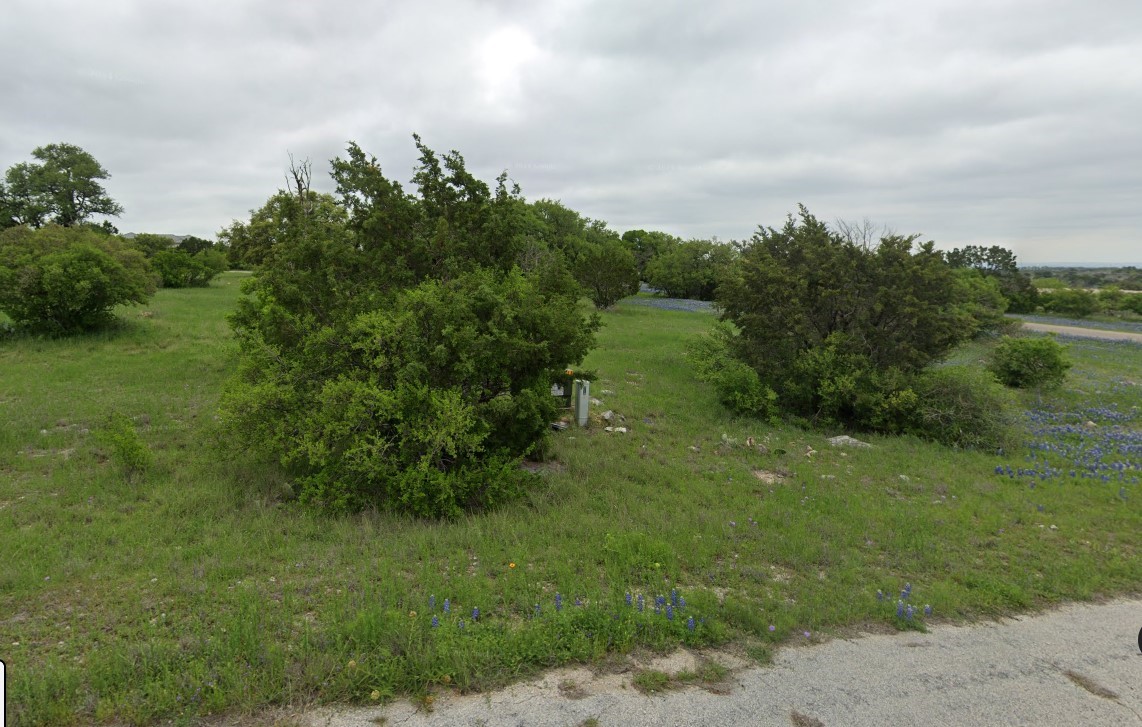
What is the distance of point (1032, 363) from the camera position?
44.1ft

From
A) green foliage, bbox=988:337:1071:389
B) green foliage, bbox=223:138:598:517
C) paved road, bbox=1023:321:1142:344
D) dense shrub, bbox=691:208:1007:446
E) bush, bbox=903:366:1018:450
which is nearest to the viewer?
green foliage, bbox=223:138:598:517

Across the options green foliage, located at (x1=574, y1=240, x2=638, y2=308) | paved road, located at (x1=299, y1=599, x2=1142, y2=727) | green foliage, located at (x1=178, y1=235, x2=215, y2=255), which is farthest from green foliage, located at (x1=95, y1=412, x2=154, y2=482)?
green foliage, located at (x1=178, y1=235, x2=215, y2=255)

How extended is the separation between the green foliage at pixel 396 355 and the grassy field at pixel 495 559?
0.49m

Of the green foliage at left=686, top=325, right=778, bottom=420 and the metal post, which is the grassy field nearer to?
the metal post

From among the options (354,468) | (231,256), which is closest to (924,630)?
(354,468)

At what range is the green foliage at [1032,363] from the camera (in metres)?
13.2

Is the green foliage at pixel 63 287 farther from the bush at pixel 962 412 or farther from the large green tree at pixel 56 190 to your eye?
the large green tree at pixel 56 190

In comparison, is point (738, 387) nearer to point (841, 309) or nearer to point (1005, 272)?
point (841, 309)

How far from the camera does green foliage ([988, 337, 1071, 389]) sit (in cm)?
1322

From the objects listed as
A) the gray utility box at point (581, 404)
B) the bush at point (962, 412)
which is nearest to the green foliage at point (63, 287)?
the gray utility box at point (581, 404)

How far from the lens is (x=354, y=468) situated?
5188 millimetres

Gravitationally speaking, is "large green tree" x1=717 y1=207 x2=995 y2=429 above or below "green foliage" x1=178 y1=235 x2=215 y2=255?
below

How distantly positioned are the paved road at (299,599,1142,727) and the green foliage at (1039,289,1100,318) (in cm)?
5074

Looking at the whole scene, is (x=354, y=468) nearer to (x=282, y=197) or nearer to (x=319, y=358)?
(x=319, y=358)
